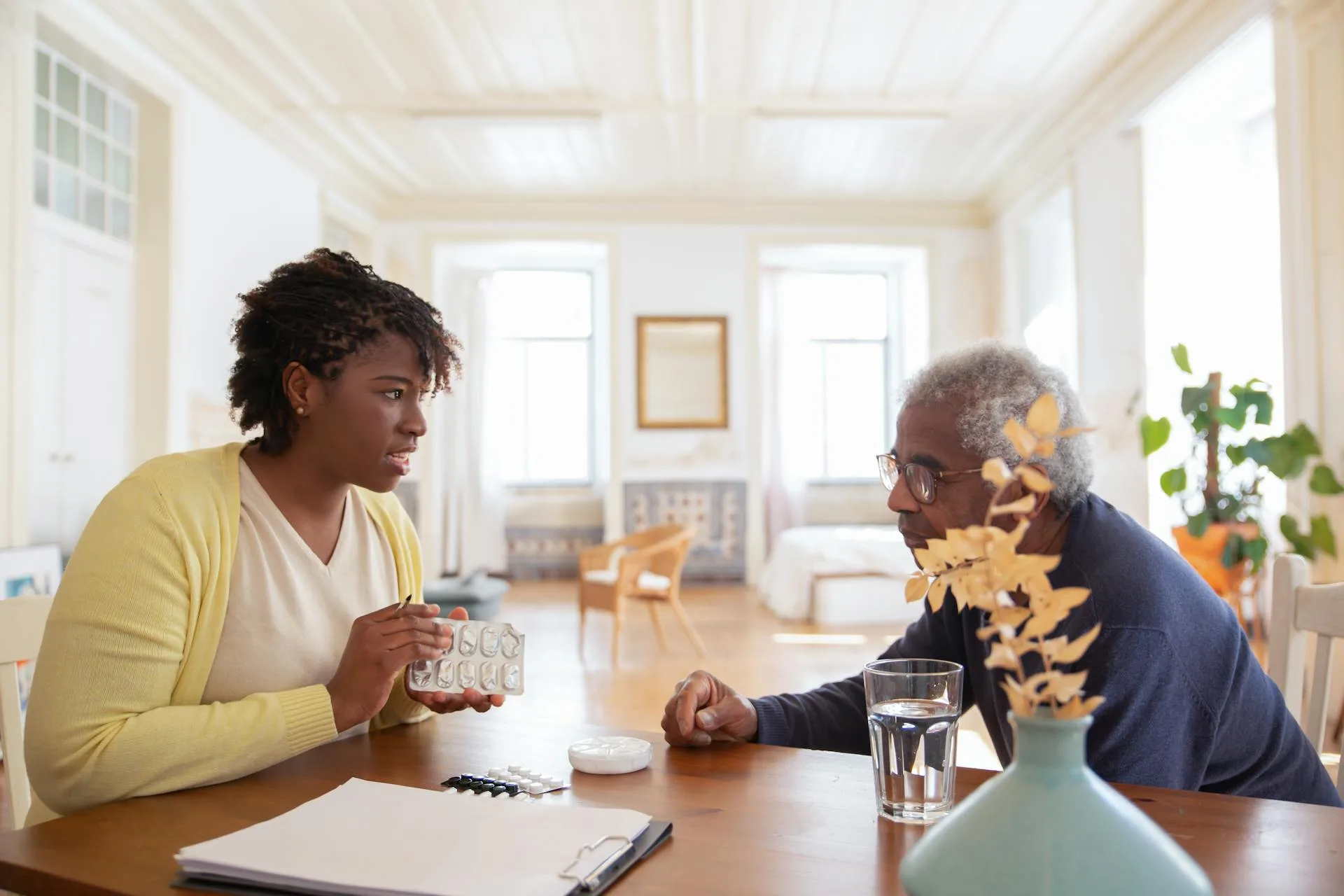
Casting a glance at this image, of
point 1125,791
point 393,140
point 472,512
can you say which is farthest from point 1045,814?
point 472,512

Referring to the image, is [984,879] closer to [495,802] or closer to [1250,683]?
[495,802]

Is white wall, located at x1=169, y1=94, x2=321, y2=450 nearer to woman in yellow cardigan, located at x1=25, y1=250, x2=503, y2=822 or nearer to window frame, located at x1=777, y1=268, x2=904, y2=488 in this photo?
woman in yellow cardigan, located at x1=25, y1=250, x2=503, y2=822

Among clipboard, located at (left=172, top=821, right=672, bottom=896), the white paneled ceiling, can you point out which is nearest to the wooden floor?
clipboard, located at (left=172, top=821, right=672, bottom=896)

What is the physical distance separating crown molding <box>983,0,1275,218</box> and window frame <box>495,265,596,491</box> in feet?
13.1

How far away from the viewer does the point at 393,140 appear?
6.84 m

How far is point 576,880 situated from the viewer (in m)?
0.83

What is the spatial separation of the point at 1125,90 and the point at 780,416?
14.9 ft

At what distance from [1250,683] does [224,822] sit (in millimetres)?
1241

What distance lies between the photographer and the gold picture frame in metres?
8.52

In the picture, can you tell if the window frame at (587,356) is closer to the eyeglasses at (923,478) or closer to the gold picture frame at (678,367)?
the gold picture frame at (678,367)

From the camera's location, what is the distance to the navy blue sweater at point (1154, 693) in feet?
3.73

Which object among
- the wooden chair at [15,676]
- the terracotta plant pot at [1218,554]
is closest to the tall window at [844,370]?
the terracotta plant pot at [1218,554]

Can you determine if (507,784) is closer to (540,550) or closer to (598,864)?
Answer: (598,864)

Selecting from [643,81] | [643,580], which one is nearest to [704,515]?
[643,580]
